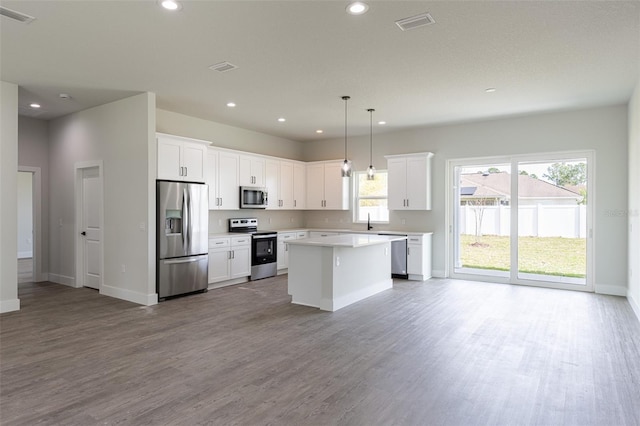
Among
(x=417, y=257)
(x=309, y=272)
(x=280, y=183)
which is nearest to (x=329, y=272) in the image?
(x=309, y=272)

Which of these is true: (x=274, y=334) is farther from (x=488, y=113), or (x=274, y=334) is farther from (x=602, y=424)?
(x=488, y=113)

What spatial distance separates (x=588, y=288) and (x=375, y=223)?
13.1 feet

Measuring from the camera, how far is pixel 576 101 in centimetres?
574

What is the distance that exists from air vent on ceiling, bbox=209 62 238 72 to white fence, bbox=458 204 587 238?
5.17 meters

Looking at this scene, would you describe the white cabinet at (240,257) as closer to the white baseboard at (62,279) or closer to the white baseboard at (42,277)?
the white baseboard at (62,279)

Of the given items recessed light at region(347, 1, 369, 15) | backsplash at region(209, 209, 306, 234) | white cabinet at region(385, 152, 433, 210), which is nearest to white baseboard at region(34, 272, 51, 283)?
backsplash at region(209, 209, 306, 234)

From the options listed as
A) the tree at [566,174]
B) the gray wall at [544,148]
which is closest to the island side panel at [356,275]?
the gray wall at [544,148]

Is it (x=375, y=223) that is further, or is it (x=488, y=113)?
(x=375, y=223)

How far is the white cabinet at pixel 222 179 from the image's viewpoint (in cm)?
682

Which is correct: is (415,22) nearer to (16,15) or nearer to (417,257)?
(16,15)

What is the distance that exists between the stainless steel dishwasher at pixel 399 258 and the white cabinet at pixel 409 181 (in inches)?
28.5

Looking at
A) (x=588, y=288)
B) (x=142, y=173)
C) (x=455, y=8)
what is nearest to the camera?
(x=455, y=8)

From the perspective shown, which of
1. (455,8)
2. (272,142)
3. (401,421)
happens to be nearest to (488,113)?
(455,8)

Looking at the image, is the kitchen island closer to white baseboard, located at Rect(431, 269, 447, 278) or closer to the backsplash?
white baseboard, located at Rect(431, 269, 447, 278)
